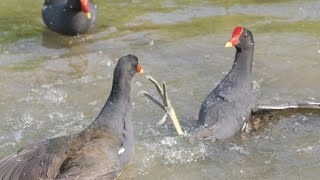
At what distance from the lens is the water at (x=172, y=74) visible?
17.8 ft

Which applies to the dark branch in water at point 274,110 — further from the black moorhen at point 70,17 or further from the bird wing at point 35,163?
the black moorhen at point 70,17

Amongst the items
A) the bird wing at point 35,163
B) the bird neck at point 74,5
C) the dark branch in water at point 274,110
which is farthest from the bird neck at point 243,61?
the bird neck at point 74,5

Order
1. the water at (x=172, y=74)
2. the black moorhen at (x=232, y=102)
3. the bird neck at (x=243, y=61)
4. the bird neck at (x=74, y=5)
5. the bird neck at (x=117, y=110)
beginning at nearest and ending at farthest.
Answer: the bird neck at (x=117, y=110)
the water at (x=172, y=74)
the black moorhen at (x=232, y=102)
the bird neck at (x=243, y=61)
the bird neck at (x=74, y=5)

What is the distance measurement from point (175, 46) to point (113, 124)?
2.85 metres

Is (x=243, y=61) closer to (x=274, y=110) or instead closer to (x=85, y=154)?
(x=274, y=110)

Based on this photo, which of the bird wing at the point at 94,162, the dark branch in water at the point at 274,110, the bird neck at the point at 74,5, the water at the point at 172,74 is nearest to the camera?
the bird wing at the point at 94,162

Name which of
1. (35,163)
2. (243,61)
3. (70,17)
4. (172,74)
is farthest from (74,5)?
(35,163)

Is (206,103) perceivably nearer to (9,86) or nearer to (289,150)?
(289,150)

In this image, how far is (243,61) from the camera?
6.05 meters

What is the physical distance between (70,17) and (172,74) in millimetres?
1930

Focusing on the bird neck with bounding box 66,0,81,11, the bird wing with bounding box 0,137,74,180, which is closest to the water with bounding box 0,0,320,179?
the bird neck with bounding box 66,0,81,11

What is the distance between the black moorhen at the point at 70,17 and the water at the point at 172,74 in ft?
0.49

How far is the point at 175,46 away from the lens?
7.85m

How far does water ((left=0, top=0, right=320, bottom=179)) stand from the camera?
17.8 feet
